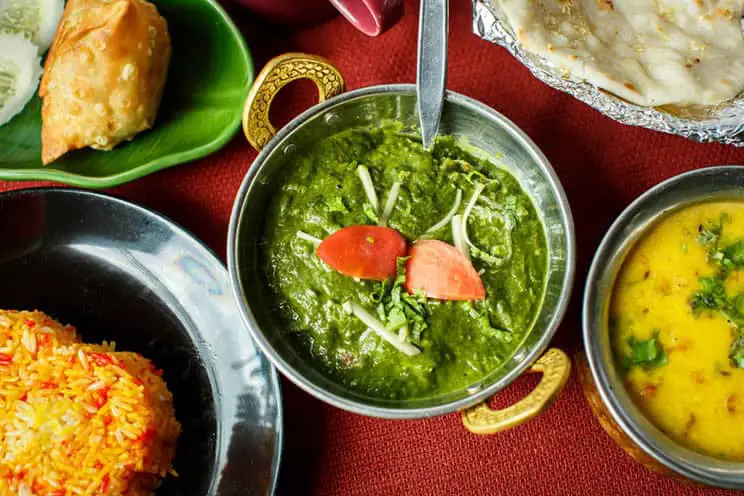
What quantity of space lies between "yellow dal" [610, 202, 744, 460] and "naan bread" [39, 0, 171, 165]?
1617 millimetres

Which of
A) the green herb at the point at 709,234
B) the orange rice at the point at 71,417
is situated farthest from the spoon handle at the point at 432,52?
the orange rice at the point at 71,417

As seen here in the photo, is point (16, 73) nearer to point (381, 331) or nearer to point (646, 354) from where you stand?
Result: point (381, 331)

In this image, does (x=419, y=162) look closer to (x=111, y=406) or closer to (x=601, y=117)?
(x=601, y=117)

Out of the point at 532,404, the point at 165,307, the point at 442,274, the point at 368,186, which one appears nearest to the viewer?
the point at 532,404

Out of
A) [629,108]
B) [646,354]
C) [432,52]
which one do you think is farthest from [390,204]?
[646,354]

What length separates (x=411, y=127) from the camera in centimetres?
241

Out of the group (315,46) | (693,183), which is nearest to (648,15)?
(693,183)

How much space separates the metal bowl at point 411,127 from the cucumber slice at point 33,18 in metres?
0.94

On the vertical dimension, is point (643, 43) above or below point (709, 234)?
above

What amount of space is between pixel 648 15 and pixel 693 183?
0.55 metres

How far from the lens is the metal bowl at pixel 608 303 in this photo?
2141 mm

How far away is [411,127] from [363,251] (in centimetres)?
48

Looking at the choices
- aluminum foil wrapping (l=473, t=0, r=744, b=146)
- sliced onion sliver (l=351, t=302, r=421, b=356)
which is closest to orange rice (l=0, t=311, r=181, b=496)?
sliced onion sliver (l=351, t=302, r=421, b=356)

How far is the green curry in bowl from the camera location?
86.1 inches
